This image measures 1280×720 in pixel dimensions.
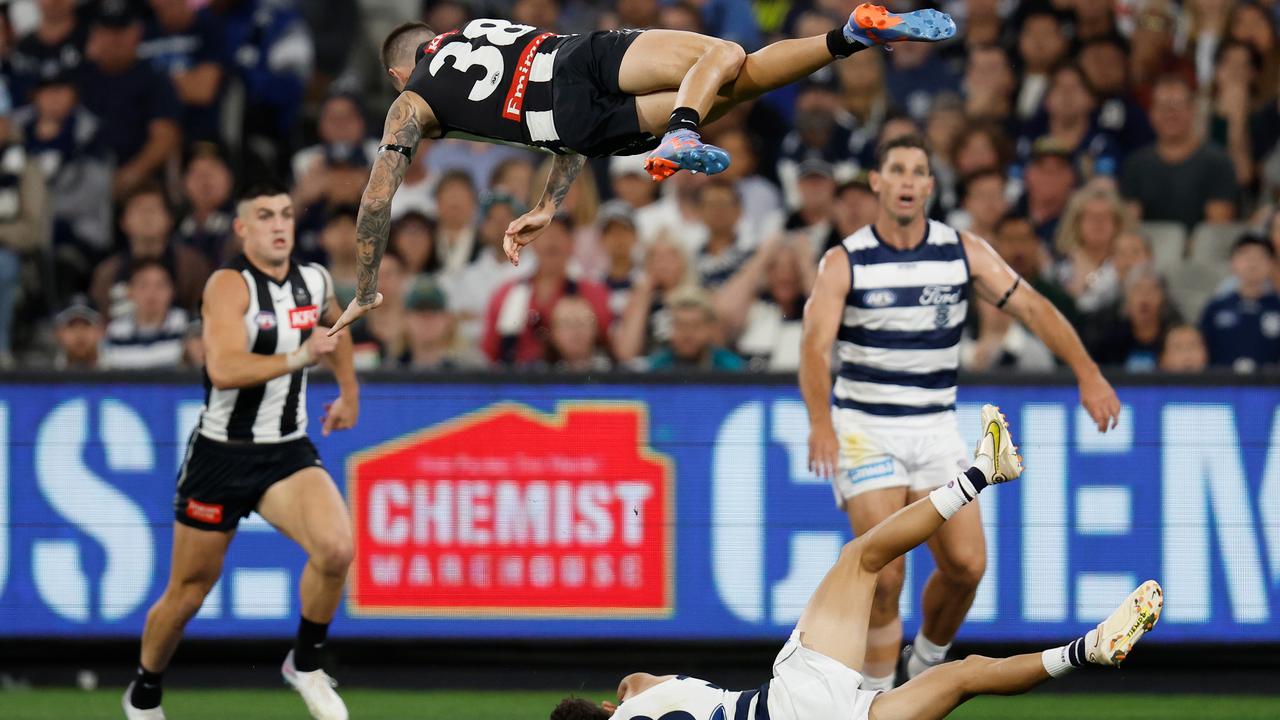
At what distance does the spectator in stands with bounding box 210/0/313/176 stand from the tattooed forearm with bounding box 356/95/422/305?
6.67m

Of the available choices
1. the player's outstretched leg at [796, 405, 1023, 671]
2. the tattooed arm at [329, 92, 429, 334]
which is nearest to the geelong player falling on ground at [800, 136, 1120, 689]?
the player's outstretched leg at [796, 405, 1023, 671]

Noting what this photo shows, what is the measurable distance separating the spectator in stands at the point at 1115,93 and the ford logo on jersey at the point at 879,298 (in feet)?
17.0

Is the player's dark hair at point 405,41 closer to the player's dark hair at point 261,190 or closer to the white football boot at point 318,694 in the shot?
the player's dark hair at point 261,190

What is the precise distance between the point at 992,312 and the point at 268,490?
467 cm

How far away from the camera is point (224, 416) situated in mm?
8836

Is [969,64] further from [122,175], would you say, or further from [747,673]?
[122,175]

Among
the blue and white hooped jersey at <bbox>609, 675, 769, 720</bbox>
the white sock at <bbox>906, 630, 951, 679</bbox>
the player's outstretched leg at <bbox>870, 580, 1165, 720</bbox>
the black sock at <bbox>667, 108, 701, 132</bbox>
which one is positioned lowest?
the white sock at <bbox>906, 630, 951, 679</bbox>

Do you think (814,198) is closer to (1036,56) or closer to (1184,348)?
(1036,56)

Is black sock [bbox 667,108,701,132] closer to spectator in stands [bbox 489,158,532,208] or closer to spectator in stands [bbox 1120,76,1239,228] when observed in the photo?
spectator in stands [bbox 489,158,532,208]

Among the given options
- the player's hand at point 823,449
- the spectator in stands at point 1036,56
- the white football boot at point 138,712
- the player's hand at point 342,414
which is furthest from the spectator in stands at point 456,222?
the player's hand at point 823,449

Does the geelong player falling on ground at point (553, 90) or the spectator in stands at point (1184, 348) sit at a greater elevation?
the geelong player falling on ground at point (553, 90)

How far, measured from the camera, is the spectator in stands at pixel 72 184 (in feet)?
43.4

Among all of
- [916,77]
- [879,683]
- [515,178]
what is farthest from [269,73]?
[879,683]

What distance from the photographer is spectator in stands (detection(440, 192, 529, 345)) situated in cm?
1199
